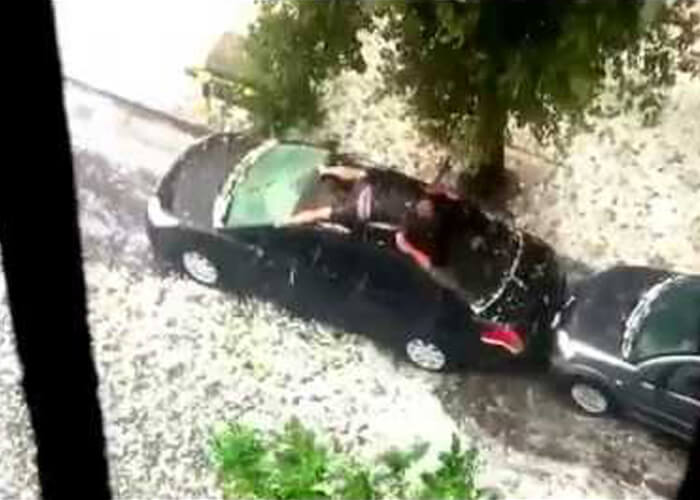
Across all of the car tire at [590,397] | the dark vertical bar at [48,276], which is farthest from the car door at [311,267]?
the dark vertical bar at [48,276]

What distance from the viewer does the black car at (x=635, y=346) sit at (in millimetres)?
1183

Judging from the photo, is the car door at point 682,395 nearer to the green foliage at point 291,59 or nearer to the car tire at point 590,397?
the car tire at point 590,397

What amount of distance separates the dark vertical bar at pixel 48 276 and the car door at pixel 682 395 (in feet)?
1.75

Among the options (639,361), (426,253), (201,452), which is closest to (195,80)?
(426,253)

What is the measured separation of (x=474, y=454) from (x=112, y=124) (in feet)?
1.53

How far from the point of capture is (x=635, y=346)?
121cm

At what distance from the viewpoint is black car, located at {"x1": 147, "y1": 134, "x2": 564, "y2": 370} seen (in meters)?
1.19

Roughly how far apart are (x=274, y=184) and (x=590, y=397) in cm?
36

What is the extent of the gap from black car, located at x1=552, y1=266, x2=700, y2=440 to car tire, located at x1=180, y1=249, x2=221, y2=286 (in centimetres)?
33

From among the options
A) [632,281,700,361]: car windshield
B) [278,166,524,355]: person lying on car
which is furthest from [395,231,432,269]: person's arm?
[632,281,700,361]: car windshield

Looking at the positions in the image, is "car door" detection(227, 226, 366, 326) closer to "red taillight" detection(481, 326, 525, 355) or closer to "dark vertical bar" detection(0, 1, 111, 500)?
"red taillight" detection(481, 326, 525, 355)

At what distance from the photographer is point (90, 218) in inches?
47.0

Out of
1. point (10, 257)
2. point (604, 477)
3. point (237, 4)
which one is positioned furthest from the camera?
point (604, 477)

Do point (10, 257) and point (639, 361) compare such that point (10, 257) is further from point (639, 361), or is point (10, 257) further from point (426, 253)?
point (639, 361)
